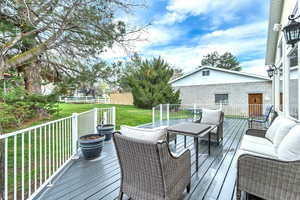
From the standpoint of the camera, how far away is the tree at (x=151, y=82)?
14.3 meters

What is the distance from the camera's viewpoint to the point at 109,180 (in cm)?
237

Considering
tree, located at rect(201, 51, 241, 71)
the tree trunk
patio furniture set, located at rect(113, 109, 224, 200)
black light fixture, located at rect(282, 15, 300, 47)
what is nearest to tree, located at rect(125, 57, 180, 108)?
the tree trunk

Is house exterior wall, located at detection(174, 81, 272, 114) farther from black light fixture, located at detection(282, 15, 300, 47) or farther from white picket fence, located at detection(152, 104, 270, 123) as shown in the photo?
black light fixture, located at detection(282, 15, 300, 47)

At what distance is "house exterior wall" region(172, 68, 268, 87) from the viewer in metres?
11.9

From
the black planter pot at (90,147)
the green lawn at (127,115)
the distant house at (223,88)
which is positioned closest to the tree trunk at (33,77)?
the green lawn at (127,115)

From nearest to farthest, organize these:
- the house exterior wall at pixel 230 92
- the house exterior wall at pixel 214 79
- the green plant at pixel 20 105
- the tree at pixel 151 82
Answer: the green plant at pixel 20 105
the house exterior wall at pixel 230 92
the house exterior wall at pixel 214 79
the tree at pixel 151 82

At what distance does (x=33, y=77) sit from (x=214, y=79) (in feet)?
41.9

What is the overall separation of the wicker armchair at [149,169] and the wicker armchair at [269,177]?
0.72 metres

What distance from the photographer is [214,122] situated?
4277mm

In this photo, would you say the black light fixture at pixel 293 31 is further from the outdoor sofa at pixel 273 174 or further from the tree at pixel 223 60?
the tree at pixel 223 60

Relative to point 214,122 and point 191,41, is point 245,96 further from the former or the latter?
point 214,122

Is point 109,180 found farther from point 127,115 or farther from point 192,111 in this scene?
point 127,115

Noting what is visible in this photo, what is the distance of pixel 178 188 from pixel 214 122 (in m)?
3.03

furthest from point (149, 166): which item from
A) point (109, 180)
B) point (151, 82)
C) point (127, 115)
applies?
point (151, 82)
